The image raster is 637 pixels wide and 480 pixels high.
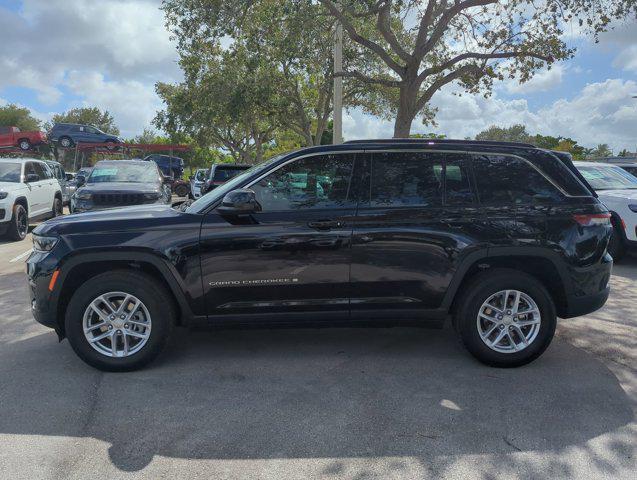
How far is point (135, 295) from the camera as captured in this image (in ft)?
13.1

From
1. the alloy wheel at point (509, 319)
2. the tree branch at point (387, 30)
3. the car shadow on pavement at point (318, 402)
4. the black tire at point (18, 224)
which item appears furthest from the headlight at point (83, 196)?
the alloy wheel at point (509, 319)

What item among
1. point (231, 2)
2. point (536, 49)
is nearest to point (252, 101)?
point (231, 2)

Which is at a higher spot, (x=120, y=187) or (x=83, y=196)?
(x=120, y=187)

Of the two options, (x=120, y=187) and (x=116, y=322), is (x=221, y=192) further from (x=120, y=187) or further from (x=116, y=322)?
(x=120, y=187)

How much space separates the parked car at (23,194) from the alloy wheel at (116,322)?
8.05 metres

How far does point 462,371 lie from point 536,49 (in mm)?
12133

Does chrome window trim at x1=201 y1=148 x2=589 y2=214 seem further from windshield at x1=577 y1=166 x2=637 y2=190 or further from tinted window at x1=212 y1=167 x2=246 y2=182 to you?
tinted window at x1=212 y1=167 x2=246 y2=182

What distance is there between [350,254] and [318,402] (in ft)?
3.78

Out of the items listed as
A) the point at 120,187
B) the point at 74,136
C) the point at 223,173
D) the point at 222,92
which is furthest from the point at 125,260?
the point at 74,136

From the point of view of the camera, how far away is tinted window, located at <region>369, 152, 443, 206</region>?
4.20 metres

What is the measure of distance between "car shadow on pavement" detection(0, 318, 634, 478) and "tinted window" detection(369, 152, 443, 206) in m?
1.40

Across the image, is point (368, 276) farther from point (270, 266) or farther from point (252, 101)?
point (252, 101)

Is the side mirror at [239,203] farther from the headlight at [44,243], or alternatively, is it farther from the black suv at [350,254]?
the headlight at [44,243]

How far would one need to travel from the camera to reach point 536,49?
44.6ft
